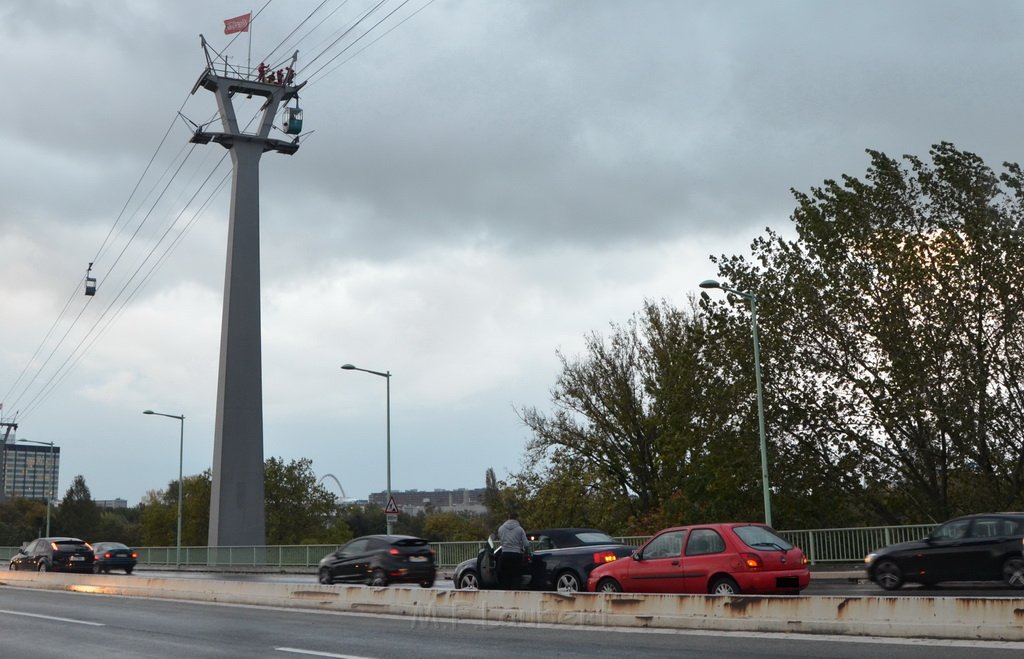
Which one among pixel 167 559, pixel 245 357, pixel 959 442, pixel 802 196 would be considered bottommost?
pixel 167 559

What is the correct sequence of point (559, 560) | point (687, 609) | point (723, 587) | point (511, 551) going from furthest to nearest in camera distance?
1. point (559, 560)
2. point (511, 551)
3. point (723, 587)
4. point (687, 609)

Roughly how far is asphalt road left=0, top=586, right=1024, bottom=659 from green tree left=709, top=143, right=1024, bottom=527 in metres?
24.1

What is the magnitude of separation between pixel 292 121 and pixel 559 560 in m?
46.2

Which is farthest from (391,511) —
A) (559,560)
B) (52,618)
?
(52,618)

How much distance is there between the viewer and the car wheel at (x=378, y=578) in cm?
2366

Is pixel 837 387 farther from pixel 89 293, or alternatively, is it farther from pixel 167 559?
pixel 89 293

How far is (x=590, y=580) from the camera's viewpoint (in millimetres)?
16875

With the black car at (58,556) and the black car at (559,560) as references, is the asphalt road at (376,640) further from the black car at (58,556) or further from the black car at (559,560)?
the black car at (58,556)

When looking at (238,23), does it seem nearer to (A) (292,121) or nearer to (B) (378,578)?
(A) (292,121)

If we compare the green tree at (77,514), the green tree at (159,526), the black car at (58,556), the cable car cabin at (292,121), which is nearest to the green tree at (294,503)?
the green tree at (159,526)

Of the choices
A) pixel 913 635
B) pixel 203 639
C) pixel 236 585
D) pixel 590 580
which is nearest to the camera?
pixel 913 635

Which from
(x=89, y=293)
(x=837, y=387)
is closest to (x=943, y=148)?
(x=837, y=387)

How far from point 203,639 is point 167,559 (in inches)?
1683

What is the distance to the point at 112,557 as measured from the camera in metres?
40.3
